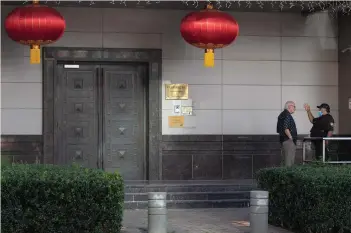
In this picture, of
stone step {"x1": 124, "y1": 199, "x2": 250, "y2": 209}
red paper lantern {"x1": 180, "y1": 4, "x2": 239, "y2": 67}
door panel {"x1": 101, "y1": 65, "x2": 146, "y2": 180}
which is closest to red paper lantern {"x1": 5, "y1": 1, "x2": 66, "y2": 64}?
red paper lantern {"x1": 180, "y1": 4, "x2": 239, "y2": 67}

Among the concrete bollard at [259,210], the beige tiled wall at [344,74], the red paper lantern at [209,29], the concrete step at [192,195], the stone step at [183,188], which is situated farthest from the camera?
the beige tiled wall at [344,74]

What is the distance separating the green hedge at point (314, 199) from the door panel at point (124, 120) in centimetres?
560

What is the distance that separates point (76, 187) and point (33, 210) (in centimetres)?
71

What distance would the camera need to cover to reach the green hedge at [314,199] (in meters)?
10.1

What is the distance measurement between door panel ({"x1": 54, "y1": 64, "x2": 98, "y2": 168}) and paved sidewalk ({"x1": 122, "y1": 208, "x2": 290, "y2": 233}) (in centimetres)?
295

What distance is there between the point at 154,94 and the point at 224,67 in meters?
1.89

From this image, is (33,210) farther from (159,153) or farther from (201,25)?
(159,153)

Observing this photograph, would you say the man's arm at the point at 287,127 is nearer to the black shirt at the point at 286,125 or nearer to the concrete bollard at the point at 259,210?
the black shirt at the point at 286,125

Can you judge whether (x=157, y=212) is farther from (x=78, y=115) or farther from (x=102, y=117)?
(x=78, y=115)

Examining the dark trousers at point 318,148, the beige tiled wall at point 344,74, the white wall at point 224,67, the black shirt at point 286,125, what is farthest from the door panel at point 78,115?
the beige tiled wall at point 344,74

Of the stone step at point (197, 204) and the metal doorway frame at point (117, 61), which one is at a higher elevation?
the metal doorway frame at point (117, 61)

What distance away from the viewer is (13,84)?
15398mm

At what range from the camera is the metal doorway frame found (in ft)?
50.6

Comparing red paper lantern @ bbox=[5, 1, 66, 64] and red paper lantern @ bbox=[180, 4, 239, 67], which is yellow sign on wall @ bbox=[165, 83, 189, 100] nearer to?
red paper lantern @ bbox=[180, 4, 239, 67]
